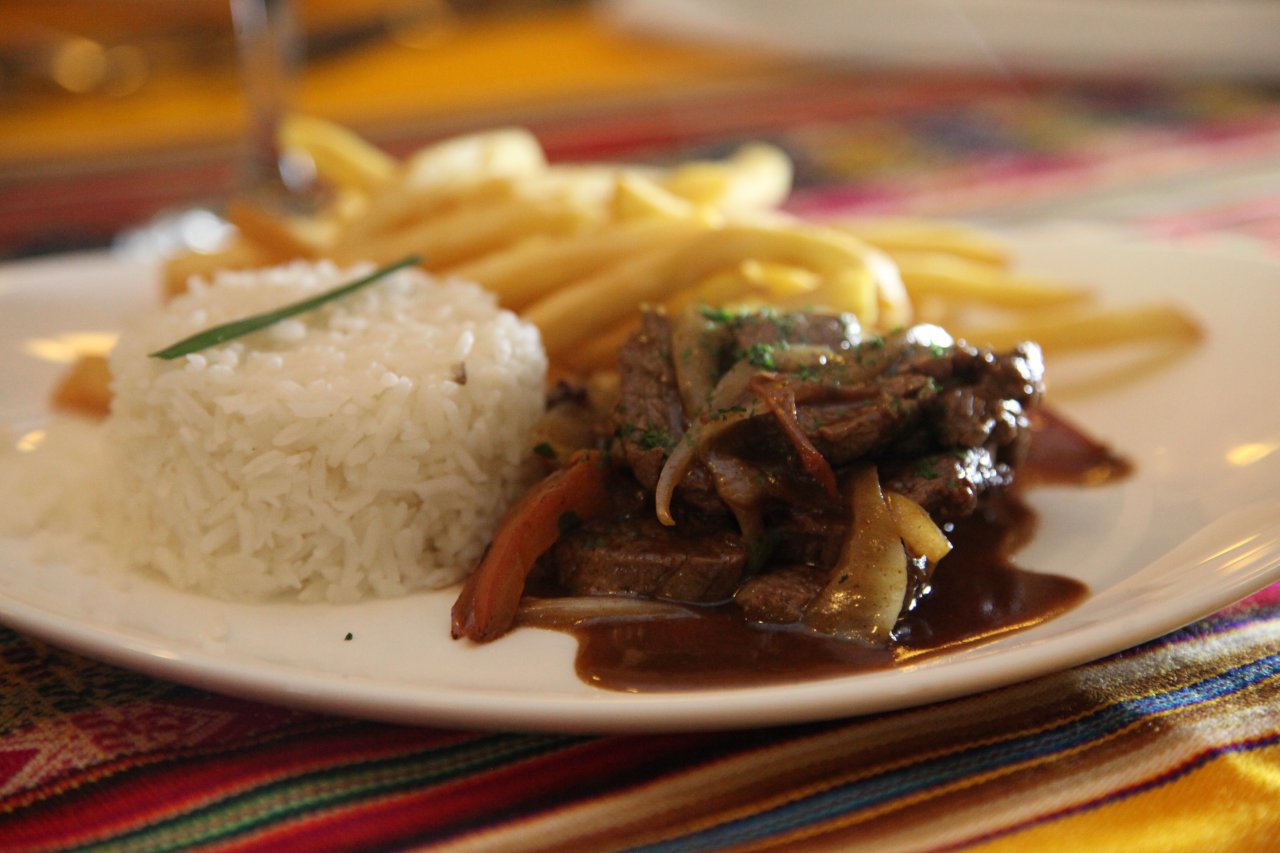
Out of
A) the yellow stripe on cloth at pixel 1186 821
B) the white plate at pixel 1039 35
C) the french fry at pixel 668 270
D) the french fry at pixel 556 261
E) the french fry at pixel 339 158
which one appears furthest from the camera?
the white plate at pixel 1039 35

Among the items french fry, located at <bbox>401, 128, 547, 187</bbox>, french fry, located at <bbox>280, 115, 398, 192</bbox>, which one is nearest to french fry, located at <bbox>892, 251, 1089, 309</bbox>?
french fry, located at <bbox>401, 128, 547, 187</bbox>

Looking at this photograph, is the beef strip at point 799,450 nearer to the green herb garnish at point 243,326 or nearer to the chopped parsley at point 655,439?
the chopped parsley at point 655,439

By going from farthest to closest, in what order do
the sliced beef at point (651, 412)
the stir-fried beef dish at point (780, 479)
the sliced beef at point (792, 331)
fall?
the sliced beef at point (792, 331) → the sliced beef at point (651, 412) → the stir-fried beef dish at point (780, 479)

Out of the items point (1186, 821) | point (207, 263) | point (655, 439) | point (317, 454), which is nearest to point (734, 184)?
point (207, 263)

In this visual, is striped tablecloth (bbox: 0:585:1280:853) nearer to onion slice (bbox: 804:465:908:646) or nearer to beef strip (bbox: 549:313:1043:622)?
onion slice (bbox: 804:465:908:646)

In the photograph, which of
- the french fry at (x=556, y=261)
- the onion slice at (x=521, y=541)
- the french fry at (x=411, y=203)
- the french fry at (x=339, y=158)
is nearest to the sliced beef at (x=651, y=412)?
the onion slice at (x=521, y=541)

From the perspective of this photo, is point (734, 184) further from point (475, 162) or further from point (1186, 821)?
point (1186, 821)

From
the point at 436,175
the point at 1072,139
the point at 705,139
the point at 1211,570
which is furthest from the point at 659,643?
the point at 1072,139
